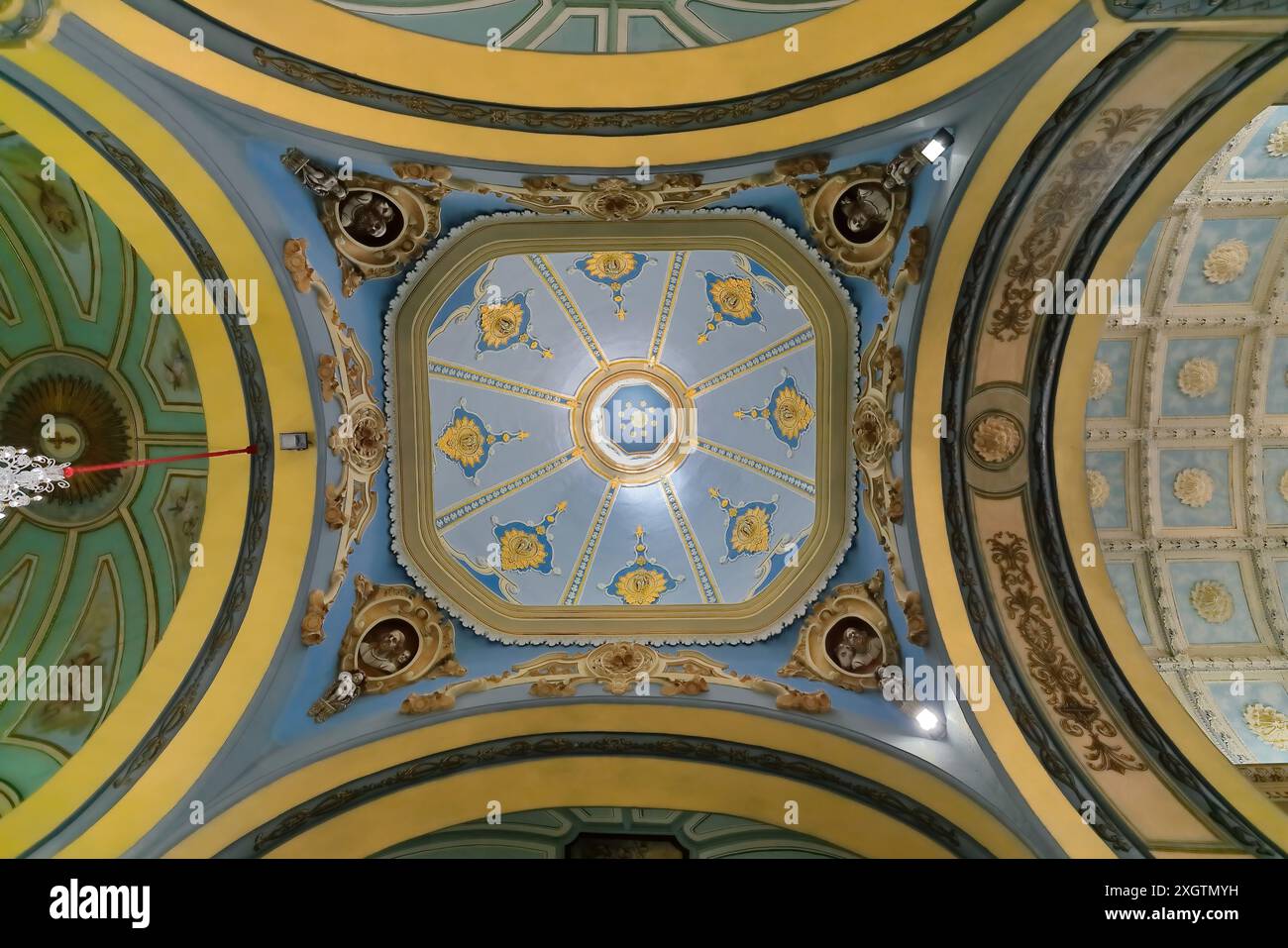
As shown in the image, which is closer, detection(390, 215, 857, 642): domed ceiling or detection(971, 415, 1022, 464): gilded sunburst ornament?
detection(971, 415, 1022, 464): gilded sunburst ornament

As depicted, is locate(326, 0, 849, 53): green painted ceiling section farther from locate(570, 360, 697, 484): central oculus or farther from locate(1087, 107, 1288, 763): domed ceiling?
locate(1087, 107, 1288, 763): domed ceiling

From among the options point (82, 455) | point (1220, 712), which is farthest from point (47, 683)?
point (1220, 712)

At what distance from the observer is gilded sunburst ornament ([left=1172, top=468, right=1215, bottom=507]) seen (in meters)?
11.1

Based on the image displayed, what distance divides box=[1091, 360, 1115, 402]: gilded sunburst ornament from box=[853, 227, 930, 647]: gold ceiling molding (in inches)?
167

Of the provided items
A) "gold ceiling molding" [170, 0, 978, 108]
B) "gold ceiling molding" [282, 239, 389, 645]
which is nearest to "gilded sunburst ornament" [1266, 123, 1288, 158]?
"gold ceiling molding" [170, 0, 978, 108]

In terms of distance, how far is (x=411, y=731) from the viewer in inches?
339

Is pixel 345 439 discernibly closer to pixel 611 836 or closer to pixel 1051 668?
pixel 611 836

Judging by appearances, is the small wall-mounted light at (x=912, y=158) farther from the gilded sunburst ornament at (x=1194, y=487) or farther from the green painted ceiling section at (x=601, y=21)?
the gilded sunburst ornament at (x=1194, y=487)

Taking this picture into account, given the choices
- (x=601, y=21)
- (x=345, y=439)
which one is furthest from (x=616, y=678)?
(x=601, y=21)

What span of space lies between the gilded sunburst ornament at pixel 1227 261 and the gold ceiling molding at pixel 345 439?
35.7 feet

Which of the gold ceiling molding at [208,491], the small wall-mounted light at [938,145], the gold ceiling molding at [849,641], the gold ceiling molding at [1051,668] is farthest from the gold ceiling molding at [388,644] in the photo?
the small wall-mounted light at [938,145]
